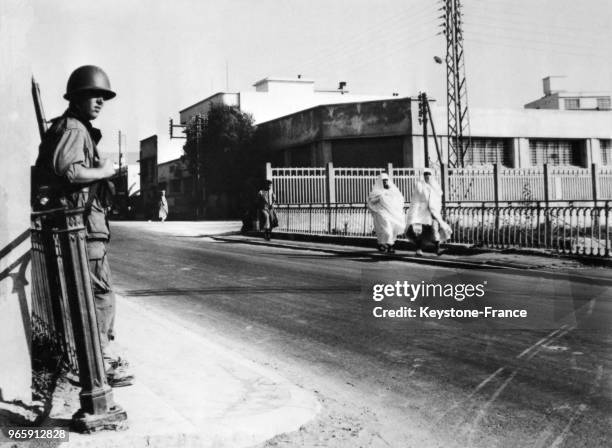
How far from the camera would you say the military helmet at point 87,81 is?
4.12 metres

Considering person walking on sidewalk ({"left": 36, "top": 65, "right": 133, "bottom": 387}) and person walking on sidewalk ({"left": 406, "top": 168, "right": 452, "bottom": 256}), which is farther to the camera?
person walking on sidewalk ({"left": 406, "top": 168, "right": 452, "bottom": 256})

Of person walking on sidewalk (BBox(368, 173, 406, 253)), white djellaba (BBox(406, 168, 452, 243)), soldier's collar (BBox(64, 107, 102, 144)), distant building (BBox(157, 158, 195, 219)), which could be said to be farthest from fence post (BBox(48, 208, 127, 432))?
distant building (BBox(157, 158, 195, 219))

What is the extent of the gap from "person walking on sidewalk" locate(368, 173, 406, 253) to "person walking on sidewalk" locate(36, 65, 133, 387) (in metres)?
11.9

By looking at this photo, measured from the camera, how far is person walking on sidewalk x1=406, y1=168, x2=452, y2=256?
14891mm

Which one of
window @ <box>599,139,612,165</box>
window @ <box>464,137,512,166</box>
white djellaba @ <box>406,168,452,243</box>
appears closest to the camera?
white djellaba @ <box>406,168,452,243</box>

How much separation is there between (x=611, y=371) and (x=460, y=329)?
1845 millimetres

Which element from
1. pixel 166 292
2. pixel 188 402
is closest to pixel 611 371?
pixel 188 402

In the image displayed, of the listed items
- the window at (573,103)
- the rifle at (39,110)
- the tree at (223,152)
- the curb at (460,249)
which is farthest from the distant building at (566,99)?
the rifle at (39,110)

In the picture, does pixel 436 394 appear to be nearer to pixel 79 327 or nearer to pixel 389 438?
pixel 389 438

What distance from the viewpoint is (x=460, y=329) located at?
6.72 m

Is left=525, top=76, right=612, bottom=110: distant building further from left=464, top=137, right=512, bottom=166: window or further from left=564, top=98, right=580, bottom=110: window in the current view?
left=464, top=137, right=512, bottom=166: window

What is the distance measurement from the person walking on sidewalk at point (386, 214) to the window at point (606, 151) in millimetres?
27984

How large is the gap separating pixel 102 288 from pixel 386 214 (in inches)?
486

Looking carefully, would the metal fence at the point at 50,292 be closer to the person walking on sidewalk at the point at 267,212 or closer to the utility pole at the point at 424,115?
the person walking on sidewalk at the point at 267,212
